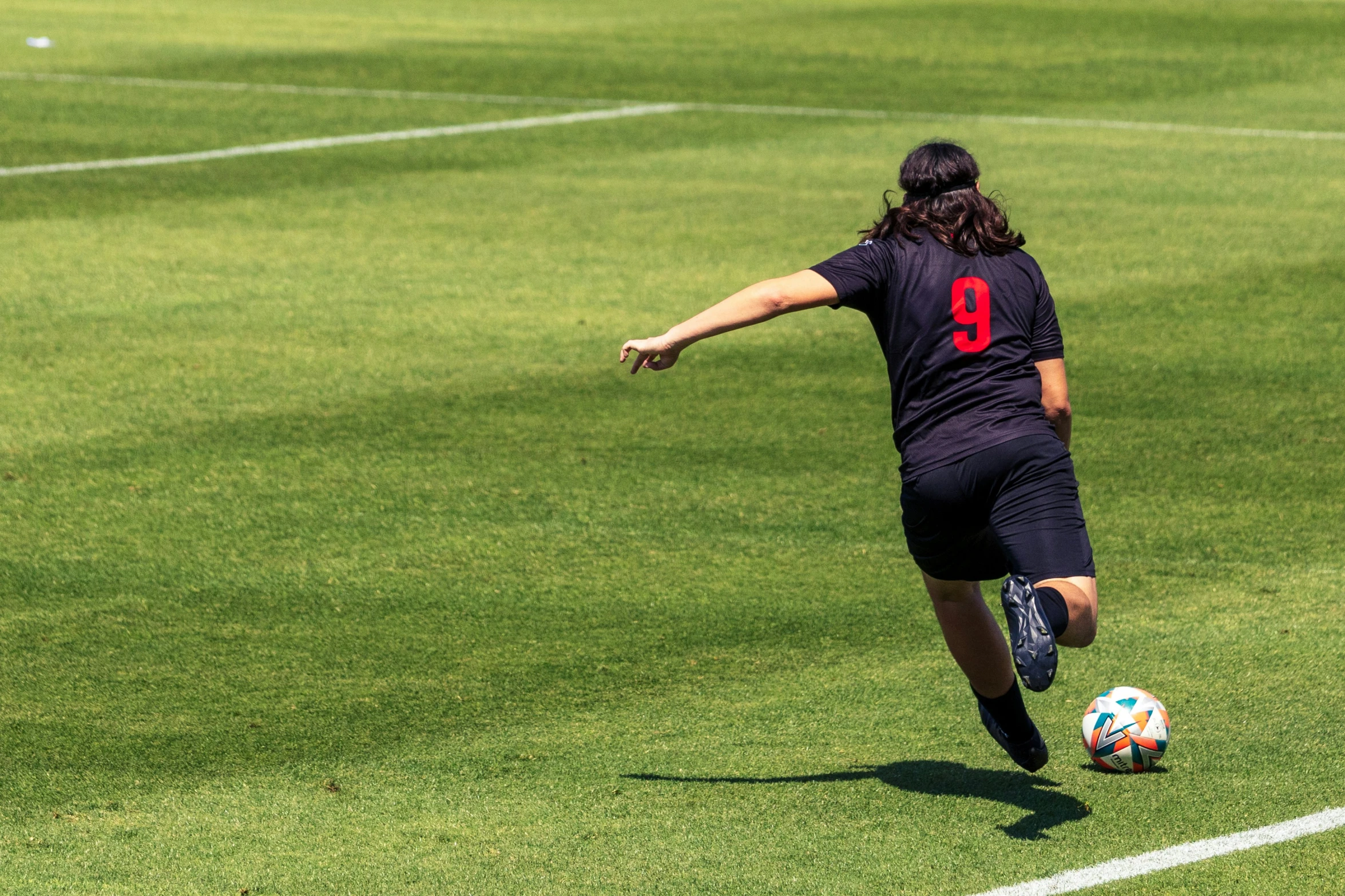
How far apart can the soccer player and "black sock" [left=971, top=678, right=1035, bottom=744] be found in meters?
0.13

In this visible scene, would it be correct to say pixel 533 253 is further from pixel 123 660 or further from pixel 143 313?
pixel 123 660

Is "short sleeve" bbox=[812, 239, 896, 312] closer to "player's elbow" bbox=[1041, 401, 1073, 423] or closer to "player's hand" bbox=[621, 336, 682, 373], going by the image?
"player's hand" bbox=[621, 336, 682, 373]

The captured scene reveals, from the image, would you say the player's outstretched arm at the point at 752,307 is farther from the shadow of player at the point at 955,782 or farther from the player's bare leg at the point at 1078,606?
the shadow of player at the point at 955,782

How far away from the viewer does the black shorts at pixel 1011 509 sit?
5977mm

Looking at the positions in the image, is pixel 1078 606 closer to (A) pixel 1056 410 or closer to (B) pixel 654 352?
(A) pixel 1056 410

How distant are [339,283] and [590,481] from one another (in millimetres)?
5622

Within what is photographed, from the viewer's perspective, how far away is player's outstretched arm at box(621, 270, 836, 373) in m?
6.00

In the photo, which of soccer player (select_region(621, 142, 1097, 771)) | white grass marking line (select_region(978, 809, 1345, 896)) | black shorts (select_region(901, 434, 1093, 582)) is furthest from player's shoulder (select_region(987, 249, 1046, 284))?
white grass marking line (select_region(978, 809, 1345, 896))

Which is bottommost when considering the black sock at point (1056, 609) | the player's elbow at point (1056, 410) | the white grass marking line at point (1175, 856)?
the white grass marking line at point (1175, 856)

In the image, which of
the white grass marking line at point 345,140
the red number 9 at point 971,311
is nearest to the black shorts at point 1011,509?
the red number 9 at point 971,311

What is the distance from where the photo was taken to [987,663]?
648 cm

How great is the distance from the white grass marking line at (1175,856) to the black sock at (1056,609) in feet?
2.39

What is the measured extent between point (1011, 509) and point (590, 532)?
12.2 ft

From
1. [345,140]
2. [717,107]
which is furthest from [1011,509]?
[717,107]
